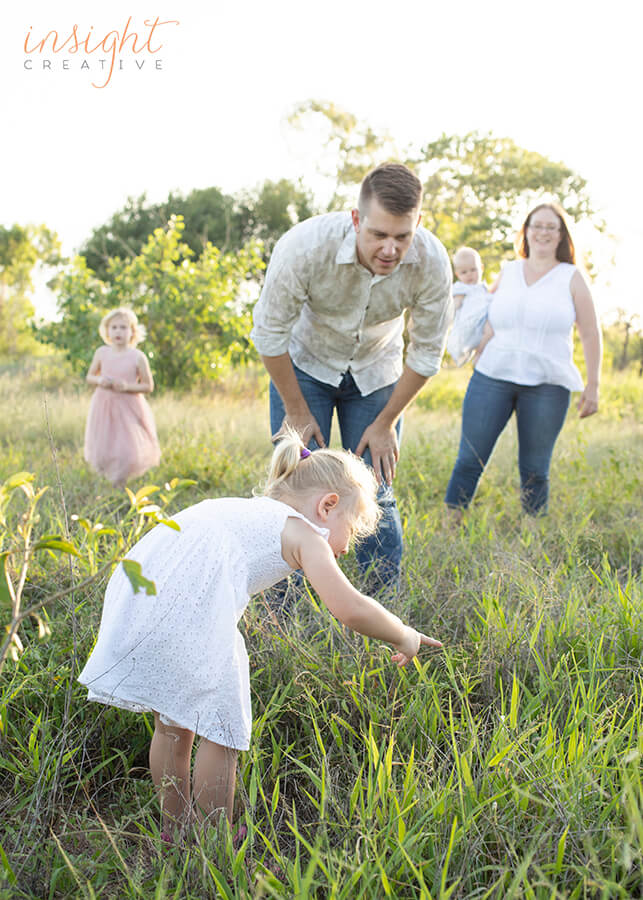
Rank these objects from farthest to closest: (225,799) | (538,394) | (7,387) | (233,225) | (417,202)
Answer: (233,225) < (7,387) < (538,394) < (417,202) < (225,799)

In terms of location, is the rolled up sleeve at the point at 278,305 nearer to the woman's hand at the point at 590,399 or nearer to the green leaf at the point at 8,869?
the green leaf at the point at 8,869

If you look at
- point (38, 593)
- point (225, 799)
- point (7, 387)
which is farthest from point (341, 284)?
point (7, 387)

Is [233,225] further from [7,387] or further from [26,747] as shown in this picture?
[26,747]

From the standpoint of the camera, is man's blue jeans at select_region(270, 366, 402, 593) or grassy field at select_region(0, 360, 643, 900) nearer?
grassy field at select_region(0, 360, 643, 900)

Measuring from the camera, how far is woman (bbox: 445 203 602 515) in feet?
14.0

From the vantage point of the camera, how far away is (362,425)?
3240 mm

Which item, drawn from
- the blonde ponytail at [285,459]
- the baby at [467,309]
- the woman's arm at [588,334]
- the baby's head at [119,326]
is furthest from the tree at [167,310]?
the blonde ponytail at [285,459]

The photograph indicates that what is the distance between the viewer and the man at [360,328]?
2820 mm

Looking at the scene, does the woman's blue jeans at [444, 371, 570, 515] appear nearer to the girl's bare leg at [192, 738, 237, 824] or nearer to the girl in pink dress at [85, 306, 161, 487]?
the girl in pink dress at [85, 306, 161, 487]

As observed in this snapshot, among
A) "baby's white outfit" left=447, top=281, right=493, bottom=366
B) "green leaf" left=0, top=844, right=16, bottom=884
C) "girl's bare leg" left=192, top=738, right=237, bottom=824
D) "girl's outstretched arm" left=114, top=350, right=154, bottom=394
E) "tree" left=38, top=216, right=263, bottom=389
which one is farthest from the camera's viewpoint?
"tree" left=38, top=216, right=263, bottom=389

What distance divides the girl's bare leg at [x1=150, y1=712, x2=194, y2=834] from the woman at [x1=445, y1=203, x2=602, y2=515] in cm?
260

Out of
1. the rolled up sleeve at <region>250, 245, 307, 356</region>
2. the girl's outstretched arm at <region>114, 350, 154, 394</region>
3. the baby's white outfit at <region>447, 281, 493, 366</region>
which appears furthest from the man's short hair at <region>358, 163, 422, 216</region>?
the girl's outstretched arm at <region>114, 350, 154, 394</region>

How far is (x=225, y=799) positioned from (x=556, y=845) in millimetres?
736

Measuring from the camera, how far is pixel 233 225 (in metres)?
23.4
